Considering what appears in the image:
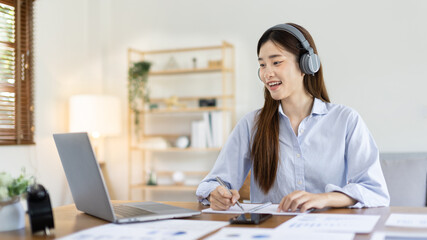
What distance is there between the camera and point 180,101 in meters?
4.58

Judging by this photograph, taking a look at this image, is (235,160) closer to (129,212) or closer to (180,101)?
(129,212)

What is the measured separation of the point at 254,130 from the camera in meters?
1.92

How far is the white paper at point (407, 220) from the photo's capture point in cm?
118

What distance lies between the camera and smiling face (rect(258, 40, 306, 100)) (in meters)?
1.83

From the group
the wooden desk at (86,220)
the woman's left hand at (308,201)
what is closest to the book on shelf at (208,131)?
the wooden desk at (86,220)

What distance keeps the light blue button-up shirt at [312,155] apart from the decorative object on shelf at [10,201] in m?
0.62

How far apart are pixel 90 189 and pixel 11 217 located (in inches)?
8.1

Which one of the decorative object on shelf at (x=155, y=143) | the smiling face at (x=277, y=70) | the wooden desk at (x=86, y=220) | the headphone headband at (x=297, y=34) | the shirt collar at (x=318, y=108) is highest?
the headphone headband at (x=297, y=34)

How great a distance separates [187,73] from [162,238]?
353cm

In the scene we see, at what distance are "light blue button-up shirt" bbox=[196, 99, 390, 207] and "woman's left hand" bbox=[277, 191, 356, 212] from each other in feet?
0.59

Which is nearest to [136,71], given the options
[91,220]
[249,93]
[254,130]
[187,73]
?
[187,73]

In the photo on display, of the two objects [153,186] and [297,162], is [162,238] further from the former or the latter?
[153,186]

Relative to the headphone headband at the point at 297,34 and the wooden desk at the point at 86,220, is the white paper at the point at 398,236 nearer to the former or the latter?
the wooden desk at the point at 86,220

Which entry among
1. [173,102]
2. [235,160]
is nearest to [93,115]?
[173,102]
